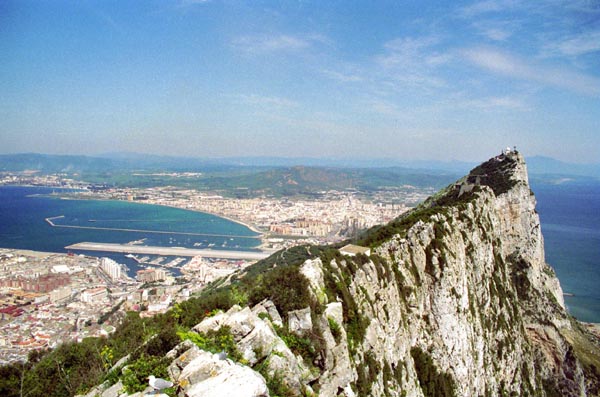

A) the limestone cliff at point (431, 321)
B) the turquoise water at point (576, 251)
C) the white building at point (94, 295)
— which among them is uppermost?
the limestone cliff at point (431, 321)

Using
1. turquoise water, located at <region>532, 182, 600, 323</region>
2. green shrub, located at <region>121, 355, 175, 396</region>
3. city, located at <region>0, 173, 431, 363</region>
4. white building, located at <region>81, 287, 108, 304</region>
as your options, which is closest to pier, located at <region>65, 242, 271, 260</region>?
city, located at <region>0, 173, 431, 363</region>

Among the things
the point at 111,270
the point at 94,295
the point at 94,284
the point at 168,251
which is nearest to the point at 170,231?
the point at 168,251

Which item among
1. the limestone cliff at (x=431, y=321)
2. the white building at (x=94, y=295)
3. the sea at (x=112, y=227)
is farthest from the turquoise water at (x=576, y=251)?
the white building at (x=94, y=295)

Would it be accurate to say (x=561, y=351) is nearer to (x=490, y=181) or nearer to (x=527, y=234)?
(x=527, y=234)

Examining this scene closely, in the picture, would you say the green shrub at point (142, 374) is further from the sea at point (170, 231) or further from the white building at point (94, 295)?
the sea at point (170, 231)

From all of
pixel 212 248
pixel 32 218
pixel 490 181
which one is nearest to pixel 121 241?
pixel 212 248

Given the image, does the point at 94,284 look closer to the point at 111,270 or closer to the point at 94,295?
the point at 111,270
